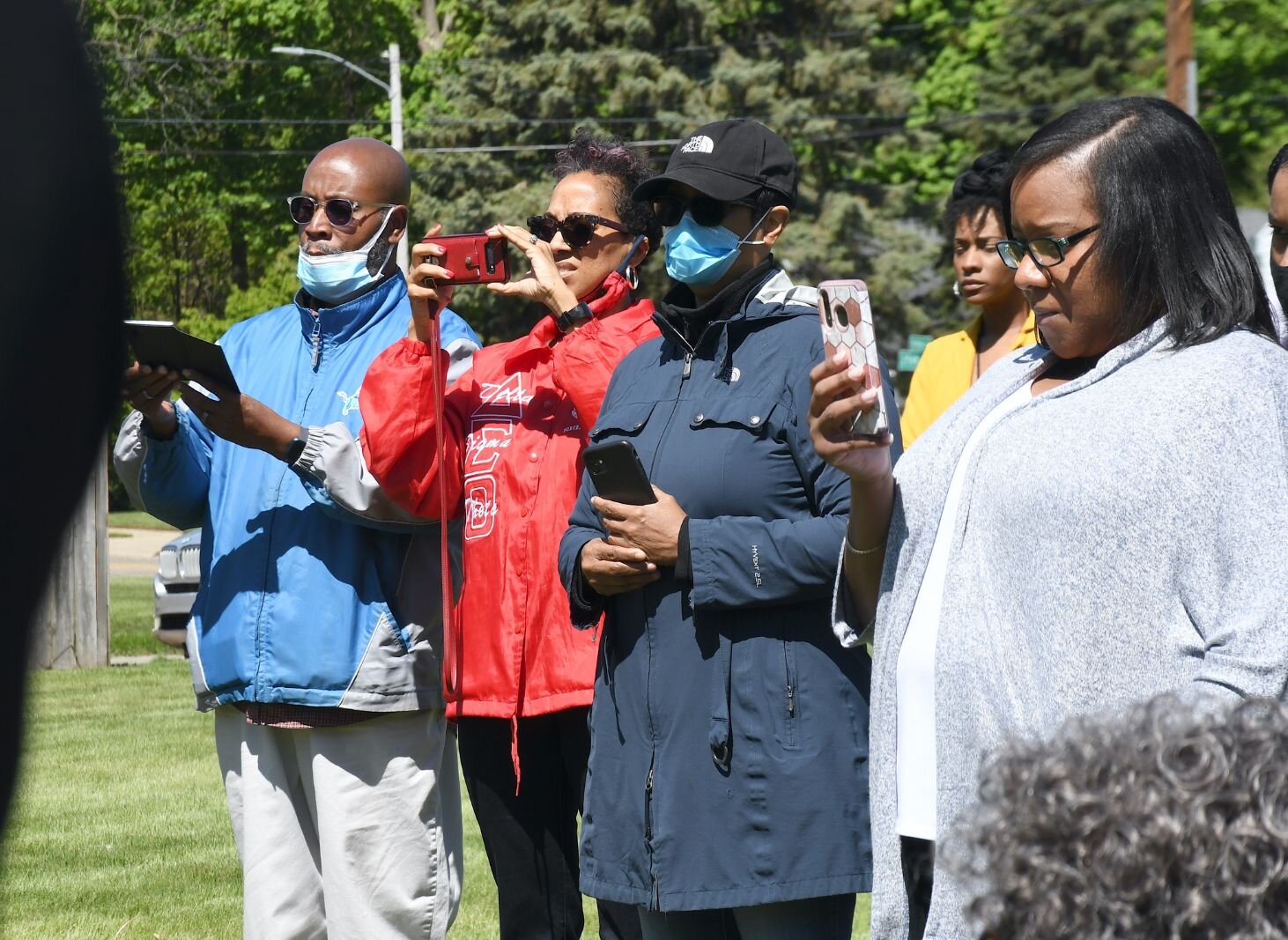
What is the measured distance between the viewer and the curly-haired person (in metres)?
1.26

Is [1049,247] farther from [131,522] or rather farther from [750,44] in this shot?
[131,522]

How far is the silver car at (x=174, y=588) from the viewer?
13.8 m

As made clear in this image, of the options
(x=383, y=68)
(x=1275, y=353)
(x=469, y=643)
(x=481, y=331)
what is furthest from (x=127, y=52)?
(x=1275, y=353)

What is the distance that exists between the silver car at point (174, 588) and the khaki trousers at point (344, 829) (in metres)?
9.77

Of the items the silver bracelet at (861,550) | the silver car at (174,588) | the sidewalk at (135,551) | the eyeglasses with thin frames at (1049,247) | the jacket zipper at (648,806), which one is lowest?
the sidewalk at (135,551)

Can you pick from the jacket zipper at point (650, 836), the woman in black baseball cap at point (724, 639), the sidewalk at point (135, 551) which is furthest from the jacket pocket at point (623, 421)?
the sidewalk at point (135, 551)

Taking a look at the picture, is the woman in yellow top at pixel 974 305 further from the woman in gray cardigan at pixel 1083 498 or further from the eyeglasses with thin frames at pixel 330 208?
the woman in gray cardigan at pixel 1083 498

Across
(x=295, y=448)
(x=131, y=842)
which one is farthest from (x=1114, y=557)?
(x=131, y=842)

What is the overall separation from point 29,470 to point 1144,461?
1904mm

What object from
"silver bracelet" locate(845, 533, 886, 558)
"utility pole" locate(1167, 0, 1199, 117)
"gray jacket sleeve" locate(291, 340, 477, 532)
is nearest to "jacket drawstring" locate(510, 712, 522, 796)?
"gray jacket sleeve" locate(291, 340, 477, 532)

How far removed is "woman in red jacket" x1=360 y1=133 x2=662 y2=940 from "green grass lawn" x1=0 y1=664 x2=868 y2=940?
4.62 ft

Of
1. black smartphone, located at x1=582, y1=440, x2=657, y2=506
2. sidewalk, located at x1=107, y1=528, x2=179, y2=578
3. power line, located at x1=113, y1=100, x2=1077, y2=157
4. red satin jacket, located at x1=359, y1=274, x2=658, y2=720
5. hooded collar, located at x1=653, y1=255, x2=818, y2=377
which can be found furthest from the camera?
power line, located at x1=113, y1=100, x2=1077, y2=157

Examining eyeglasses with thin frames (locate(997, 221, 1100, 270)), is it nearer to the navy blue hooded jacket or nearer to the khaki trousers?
the navy blue hooded jacket

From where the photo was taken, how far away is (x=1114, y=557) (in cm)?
239
